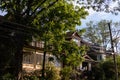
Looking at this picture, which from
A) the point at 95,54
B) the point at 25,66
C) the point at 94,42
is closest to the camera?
the point at 25,66

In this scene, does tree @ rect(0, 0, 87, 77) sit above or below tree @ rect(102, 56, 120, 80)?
above

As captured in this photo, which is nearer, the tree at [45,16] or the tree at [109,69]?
the tree at [45,16]

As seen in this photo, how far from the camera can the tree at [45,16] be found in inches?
1396

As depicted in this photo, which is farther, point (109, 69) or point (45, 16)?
point (109, 69)

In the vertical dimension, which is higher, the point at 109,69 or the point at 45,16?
the point at 45,16

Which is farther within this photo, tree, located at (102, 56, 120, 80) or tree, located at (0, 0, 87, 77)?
tree, located at (102, 56, 120, 80)

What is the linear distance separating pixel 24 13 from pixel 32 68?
12.2m

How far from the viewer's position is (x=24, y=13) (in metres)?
35.9

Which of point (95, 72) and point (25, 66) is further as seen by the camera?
point (95, 72)

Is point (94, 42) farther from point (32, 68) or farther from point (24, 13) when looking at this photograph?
point (24, 13)

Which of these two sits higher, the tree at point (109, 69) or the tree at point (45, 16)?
the tree at point (45, 16)

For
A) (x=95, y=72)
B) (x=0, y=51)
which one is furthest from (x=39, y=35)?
(x=95, y=72)

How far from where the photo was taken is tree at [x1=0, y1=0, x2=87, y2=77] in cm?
3547

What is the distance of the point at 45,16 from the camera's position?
36625 mm
